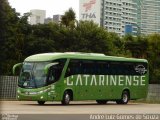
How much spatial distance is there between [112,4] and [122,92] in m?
113

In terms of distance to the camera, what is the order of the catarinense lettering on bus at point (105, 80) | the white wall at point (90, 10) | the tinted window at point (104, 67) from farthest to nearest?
the white wall at point (90, 10) → the catarinense lettering on bus at point (105, 80) → the tinted window at point (104, 67)

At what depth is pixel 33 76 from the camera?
82.3 ft

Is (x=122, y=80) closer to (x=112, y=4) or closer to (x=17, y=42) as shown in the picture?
(x=17, y=42)

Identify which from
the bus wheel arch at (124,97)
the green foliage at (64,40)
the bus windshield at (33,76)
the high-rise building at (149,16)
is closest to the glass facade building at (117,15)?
the high-rise building at (149,16)

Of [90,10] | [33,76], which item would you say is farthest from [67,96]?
[90,10]

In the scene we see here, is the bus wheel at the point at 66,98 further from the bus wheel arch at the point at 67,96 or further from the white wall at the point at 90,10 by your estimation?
the white wall at the point at 90,10

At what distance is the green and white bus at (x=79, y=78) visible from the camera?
984 inches

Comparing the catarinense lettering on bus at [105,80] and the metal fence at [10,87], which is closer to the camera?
the catarinense lettering on bus at [105,80]

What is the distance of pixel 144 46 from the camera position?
73.7 meters

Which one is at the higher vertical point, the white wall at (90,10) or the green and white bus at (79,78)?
the white wall at (90,10)

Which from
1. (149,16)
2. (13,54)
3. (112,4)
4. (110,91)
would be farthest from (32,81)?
(149,16)

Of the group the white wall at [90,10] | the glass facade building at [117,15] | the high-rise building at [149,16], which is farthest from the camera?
the high-rise building at [149,16]

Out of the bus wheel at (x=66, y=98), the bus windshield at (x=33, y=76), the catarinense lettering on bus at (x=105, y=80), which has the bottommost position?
the bus wheel at (x=66, y=98)

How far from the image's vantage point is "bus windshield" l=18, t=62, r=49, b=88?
81.8ft
